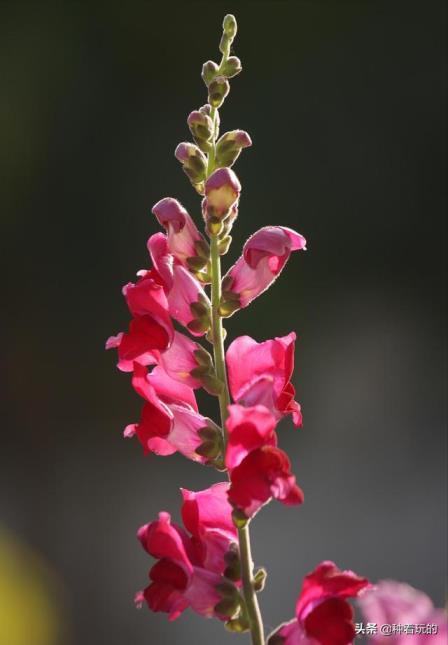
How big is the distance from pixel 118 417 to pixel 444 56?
2.04 meters

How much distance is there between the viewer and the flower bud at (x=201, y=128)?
0.50m

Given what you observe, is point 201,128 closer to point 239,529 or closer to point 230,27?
point 230,27

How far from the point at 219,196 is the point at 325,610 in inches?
8.3

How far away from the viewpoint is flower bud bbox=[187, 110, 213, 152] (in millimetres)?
503

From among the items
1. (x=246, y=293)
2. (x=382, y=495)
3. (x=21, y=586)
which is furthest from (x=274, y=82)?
(x=246, y=293)

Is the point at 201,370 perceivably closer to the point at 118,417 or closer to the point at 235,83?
the point at 118,417

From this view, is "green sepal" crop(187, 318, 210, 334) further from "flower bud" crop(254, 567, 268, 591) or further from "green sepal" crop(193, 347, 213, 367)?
"flower bud" crop(254, 567, 268, 591)

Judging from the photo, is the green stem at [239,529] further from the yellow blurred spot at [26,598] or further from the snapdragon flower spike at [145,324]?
the yellow blurred spot at [26,598]

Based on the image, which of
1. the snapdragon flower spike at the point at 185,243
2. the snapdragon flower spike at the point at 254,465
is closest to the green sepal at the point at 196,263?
the snapdragon flower spike at the point at 185,243

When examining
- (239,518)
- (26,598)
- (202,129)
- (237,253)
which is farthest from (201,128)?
(237,253)

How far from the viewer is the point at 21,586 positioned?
7.24 feet

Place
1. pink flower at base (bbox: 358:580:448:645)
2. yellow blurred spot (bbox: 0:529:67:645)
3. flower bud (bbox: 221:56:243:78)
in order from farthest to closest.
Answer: yellow blurred spot (bbox: 0:529:67:645)
flower bud (bbox: 221:56:243:78)
pink flower at base (bbox: 358:580:448:645)

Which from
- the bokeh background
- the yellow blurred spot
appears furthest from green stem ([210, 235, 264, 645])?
the bokeh background

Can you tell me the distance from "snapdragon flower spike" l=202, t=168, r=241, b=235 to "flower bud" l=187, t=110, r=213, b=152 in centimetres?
3
